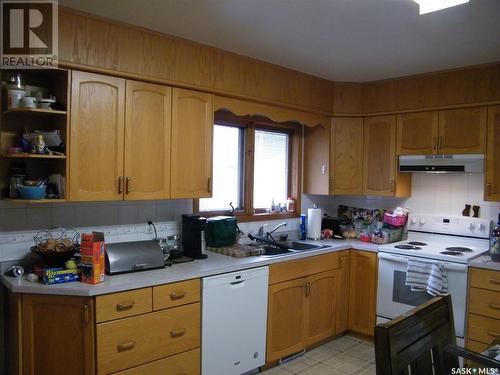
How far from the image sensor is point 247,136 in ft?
11.5

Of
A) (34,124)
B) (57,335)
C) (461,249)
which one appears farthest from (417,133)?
(57,335)

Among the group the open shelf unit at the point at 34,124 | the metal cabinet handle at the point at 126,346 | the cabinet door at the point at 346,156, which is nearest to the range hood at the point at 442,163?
the cabinet door at the point at 346,156

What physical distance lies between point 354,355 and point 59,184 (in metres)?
2.50

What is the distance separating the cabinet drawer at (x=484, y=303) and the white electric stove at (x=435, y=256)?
62 mm

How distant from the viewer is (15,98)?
2.15 m

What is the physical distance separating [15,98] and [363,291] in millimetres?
2916

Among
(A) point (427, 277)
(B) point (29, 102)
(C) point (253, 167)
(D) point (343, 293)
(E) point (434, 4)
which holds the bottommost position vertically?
(D) point (343, 293)

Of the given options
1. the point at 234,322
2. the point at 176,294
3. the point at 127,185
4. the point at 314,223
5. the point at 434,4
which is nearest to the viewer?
the point at 434,4

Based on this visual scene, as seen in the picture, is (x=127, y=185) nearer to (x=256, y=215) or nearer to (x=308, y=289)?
(x=256, y=215)

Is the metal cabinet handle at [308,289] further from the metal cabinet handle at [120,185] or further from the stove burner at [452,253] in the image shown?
the metal cabinet handle at [120,185]

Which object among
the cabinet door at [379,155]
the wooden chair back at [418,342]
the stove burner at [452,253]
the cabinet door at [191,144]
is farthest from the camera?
the cabinet door at [379,155]

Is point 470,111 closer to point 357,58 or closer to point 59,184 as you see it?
point 357,58

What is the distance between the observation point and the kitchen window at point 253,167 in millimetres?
3361

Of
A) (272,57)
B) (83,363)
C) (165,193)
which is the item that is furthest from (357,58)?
(83,363)
